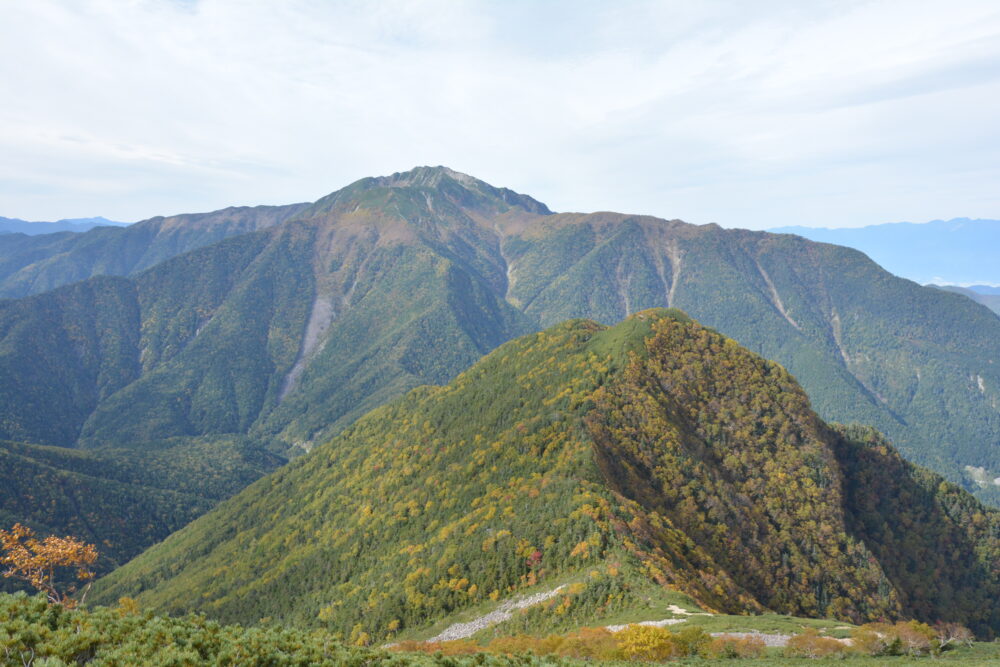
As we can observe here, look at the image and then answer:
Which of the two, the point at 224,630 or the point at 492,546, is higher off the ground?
the point at 224,630

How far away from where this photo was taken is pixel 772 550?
394 feet

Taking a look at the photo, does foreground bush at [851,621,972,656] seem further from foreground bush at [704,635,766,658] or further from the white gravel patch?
the white gravel patch

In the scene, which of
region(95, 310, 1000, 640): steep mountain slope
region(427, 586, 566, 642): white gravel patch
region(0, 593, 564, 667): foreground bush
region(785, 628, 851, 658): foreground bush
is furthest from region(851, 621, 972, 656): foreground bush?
region(0, 593, 564, 667): foreground bush

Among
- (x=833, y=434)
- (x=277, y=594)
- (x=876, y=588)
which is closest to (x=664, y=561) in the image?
(x=876, y=588)

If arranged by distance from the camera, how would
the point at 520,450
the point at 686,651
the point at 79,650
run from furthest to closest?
the point at 520,450 < the point at 686,651 < the point at 79,650

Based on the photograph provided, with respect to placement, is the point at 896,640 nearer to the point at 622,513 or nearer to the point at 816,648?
the point at 816,648

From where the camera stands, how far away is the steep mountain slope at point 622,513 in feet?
349

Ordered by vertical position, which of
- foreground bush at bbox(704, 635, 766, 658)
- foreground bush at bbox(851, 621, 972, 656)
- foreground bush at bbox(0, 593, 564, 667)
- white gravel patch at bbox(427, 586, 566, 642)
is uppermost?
foreground bush at bbox(0, 593, 564, 667)

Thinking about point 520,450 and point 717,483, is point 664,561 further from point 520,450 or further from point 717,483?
point 520,450

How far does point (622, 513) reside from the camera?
10675 centimetres

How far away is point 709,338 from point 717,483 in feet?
177

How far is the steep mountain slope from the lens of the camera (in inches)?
4183

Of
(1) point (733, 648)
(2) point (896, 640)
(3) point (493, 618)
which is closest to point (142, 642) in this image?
(1) point (733, 648)

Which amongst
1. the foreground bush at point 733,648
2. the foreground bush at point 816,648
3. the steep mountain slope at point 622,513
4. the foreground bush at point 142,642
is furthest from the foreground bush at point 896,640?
the foreground bush at point 142,642
